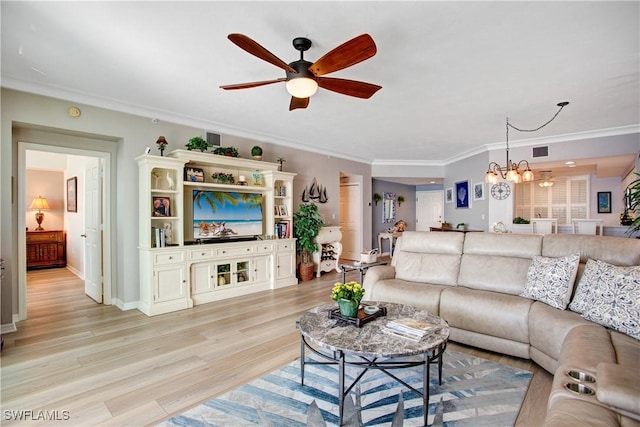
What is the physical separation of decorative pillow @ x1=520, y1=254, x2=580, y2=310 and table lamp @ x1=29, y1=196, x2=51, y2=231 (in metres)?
8.87

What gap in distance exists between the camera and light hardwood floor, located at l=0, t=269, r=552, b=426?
2.05 meters

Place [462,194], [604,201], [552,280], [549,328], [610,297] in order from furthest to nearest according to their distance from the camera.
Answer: [604,201] < [462,194] < [552,280] < [549,328] < [610,297]

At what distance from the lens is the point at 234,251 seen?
4.66 m

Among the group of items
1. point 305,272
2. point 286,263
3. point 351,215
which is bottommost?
point 305,272

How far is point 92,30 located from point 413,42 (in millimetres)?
2399

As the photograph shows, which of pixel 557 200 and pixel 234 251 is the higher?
pixel 557 200

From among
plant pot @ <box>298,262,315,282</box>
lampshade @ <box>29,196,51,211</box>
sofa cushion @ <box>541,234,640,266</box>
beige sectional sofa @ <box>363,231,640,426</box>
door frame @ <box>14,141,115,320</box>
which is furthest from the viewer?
lampshade @ <box>29,196,51,211</box>

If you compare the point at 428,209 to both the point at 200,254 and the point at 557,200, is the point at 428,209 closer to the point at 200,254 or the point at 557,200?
the point at 557,200

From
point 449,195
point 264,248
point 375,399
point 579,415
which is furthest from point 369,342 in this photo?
point 449,195

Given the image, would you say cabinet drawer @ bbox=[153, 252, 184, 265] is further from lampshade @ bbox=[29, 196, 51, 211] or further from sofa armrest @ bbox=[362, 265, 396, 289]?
lampshade @ bbox=[29, 196, 51, 211]

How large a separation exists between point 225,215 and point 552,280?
13.1 feet

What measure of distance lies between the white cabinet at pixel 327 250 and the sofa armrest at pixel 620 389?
4.87 m

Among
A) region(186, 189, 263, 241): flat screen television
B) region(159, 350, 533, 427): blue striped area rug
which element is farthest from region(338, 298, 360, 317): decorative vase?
region(186, 189, 263, 241): flat screen television

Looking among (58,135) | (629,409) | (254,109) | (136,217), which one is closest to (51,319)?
(136,217)
